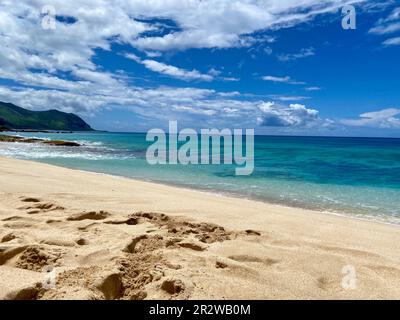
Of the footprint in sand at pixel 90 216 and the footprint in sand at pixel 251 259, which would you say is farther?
the footprint in sand at pixel 90 216

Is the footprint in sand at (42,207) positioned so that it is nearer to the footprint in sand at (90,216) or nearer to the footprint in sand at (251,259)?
the footprint in sand at (90,216)

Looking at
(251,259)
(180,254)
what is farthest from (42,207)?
(251,259)

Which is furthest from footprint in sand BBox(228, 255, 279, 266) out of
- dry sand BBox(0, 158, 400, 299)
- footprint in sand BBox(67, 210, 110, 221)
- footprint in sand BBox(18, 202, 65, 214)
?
footprint in sand BBox(18, 202, 65, 214)

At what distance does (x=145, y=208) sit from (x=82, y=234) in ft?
8.16

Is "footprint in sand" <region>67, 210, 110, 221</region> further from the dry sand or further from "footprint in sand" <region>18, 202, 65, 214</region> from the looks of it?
"footprint in sand" <region>18, 202, 65, 214</region>

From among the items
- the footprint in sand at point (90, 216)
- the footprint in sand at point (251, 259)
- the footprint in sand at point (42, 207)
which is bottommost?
the footprint in sand at point (251, 259)

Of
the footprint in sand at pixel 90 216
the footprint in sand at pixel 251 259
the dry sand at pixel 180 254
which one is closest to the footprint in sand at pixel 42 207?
the dry sand at pixel 180 254

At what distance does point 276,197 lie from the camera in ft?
47.9

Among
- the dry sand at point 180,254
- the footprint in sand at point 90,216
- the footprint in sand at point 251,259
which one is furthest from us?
the footprint in sand at point 90,216

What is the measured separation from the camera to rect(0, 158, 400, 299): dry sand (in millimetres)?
3820

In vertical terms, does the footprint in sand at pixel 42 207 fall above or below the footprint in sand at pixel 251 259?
above

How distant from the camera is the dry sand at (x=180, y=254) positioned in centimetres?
382
